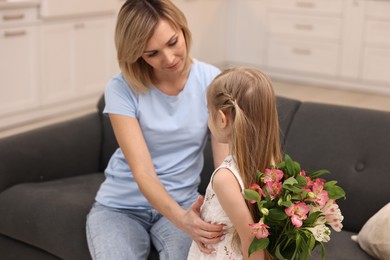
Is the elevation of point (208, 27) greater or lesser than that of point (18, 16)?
lesser

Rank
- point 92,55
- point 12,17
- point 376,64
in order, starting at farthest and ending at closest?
point 376,64, point 92,55, point 12,17

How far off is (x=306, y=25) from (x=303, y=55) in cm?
27

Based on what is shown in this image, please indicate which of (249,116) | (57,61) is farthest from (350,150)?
(57,61)

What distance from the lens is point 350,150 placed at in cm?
229

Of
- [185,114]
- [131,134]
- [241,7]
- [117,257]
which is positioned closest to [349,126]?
[185,114]

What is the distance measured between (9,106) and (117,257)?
2856mm

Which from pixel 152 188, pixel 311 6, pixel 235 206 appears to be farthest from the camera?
pixel 311 6

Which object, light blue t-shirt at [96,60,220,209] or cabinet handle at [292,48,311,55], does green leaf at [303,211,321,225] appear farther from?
cabinet handle at [292,48,311,55]

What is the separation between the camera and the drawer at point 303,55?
5949 mm

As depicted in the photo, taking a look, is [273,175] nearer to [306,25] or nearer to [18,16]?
[18,16]

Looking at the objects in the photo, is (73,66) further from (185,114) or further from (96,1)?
(185,114)

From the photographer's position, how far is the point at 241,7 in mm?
6383

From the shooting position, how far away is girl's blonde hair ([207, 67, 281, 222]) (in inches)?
62.4

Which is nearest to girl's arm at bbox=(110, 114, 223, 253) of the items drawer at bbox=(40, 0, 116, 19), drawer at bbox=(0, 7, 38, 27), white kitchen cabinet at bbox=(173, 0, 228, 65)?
drawer at bbox=(0, 7, 38, 27)
